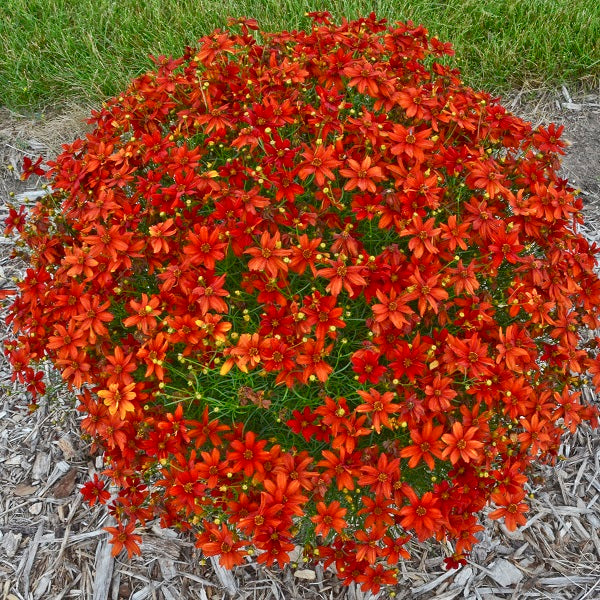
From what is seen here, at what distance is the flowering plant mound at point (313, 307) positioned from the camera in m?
2.26

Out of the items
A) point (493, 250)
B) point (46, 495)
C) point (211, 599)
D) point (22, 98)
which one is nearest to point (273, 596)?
point (211, 599)

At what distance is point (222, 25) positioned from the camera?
5555 mm

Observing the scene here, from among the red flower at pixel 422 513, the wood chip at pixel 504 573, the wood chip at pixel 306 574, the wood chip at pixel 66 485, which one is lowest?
the wood chip at pixel 504 573

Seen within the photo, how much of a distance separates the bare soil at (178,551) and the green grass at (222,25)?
250 cm

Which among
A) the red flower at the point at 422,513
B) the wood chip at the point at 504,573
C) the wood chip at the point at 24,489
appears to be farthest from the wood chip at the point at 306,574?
the wood chip at the point at 24,489

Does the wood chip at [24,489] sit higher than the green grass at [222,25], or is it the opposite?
the green grass at [222,25]

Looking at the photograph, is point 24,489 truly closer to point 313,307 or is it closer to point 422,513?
point 313,307

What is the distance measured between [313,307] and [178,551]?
1.67 meters

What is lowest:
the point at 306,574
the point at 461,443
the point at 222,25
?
the point at 306,574

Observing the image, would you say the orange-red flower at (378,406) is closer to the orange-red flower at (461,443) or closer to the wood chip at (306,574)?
the orange-red flower at (461,443)

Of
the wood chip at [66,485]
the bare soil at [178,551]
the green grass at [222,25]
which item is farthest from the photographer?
the green grass at [222,25]

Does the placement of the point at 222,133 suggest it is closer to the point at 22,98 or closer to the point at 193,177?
the point at 193,177

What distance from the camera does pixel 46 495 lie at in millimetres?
3535

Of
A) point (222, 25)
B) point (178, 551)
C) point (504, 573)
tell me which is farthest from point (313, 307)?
point (222, 25)
